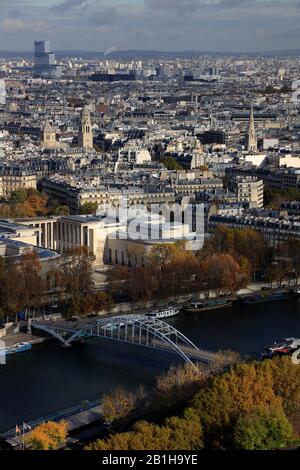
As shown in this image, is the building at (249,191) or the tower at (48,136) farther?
the tower at (48,136)

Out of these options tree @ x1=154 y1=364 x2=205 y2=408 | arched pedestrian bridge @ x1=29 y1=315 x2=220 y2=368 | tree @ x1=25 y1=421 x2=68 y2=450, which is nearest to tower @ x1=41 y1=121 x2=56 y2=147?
arched pedestrian bridge @ x1=29 y1=315 x2=220 y2=368

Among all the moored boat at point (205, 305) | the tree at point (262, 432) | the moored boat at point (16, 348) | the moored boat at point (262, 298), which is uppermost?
the tree at point (262, 432)

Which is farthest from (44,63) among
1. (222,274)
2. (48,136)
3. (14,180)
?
(222,274)

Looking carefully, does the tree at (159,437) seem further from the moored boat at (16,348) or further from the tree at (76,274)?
the tree at (76,274)

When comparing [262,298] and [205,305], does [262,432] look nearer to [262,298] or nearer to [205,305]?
[205,305]

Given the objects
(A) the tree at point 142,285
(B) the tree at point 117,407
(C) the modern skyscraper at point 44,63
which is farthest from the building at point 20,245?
(C) the modern skyscraper at point 44,63
